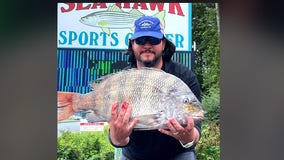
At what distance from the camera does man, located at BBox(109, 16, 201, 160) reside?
3.70 m

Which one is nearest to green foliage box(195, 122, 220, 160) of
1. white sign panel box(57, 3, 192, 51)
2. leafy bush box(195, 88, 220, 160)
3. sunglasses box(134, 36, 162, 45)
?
leafy bush box(195, 88, 220, 160)

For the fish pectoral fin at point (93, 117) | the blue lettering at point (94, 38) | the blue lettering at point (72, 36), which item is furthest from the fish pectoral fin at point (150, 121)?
the blue lettering at point (72, 36)

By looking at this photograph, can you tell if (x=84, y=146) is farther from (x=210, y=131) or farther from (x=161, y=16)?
(x=161, y=16)

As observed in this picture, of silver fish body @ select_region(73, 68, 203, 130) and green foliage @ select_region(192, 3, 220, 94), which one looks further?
green foliage @ select_region(192, 3, 220, 94)

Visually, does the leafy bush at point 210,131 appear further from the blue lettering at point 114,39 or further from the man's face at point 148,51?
the blue lettering at point 114,39

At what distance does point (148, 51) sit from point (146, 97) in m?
0.43

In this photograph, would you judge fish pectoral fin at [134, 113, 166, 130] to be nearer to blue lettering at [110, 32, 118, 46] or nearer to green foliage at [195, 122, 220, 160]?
green foliage at [195, 122, 220, 160]

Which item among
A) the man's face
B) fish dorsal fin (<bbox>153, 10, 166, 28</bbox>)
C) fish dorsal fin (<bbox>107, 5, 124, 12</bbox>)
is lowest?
the man's face

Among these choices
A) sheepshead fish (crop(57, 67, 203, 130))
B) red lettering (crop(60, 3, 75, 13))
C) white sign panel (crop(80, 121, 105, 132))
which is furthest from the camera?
red lettering (crop(60, 3, 75, 13))

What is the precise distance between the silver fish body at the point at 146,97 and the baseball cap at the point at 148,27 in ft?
1.01

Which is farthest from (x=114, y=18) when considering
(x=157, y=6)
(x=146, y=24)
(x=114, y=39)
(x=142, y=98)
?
(x=142, y=98)
